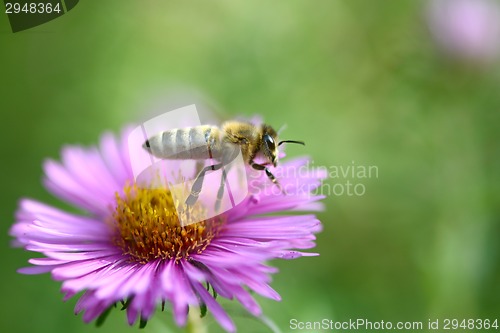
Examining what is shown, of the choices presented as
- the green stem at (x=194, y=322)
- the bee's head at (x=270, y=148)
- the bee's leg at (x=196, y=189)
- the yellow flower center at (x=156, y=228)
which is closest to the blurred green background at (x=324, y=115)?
the green stem at (x=194, y=322)

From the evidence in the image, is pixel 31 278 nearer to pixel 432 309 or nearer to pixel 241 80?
pixel 241 80

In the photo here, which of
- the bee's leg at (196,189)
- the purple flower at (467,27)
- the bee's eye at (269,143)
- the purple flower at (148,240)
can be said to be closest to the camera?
the purple flower at (148,240)

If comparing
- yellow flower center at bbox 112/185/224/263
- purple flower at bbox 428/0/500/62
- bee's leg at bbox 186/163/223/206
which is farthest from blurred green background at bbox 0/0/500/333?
bee's leg at bbox 186/163/223/206

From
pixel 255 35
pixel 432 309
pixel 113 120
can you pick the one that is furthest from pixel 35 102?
pixel 432 309

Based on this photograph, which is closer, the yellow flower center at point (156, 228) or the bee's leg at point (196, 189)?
the yellow flower center at point (156, 228)

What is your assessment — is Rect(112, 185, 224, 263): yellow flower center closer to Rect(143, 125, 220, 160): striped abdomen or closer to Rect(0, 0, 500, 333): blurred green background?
Rect(143, 125, 220, 160): striped abdomen

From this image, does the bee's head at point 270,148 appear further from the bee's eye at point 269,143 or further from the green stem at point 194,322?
the green stem at point 194,322
